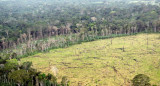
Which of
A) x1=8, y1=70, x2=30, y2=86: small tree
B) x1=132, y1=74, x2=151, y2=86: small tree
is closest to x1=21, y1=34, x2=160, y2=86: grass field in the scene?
x1=132, y1=74, x2=151, y2=86: small tree

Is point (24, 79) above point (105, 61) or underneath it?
above

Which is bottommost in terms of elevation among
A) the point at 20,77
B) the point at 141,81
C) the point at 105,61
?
the point at 105,61

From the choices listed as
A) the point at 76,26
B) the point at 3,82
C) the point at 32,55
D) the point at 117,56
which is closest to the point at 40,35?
the point at 76,26

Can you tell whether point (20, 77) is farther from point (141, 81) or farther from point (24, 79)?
point (141, 81)

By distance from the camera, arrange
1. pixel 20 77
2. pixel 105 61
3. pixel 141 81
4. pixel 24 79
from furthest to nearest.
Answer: pixel 105 61 < pixel 24 79 < pixel 20 77 < pixel 141 81

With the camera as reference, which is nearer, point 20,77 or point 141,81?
point 141,81

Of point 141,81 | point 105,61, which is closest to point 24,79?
point 141,81

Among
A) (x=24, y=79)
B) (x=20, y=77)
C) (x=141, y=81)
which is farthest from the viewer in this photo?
(x=24, y=79)

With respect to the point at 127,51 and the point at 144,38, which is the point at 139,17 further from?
the point at 127,51
